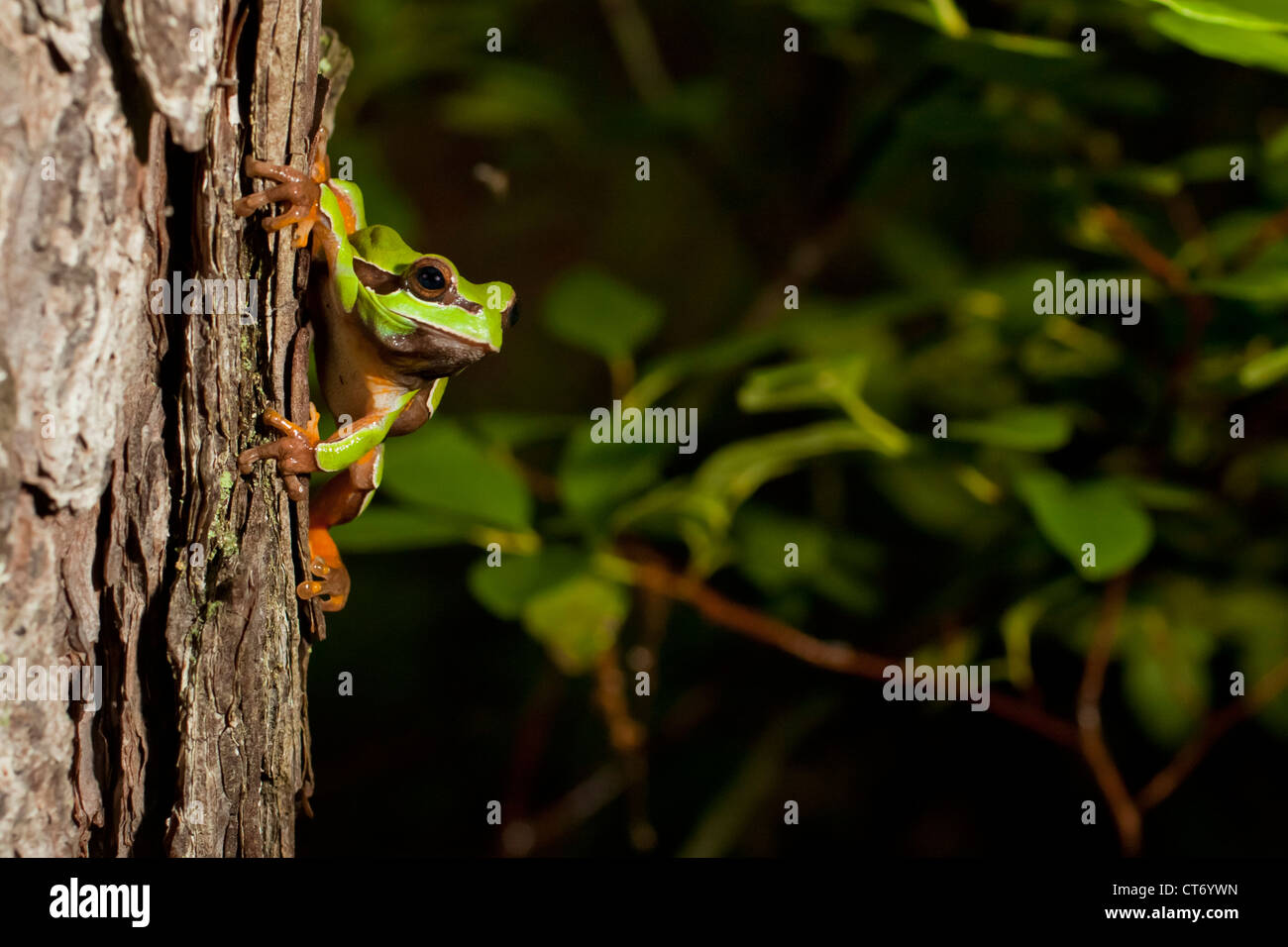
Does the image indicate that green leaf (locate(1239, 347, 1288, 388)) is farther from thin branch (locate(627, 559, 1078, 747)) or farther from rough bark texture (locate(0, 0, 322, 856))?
rough bark texture (locate(0, 0, 322, 856))

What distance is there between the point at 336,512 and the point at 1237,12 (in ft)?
3.06

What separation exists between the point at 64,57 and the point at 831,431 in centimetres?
91

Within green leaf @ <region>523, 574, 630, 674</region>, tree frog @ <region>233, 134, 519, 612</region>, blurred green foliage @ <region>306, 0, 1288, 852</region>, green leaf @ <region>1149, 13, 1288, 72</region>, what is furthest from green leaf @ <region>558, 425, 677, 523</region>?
green leaf @ <region>1149, 13, 1288, 72</region>

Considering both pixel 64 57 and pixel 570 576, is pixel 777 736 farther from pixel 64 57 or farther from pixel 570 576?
pixel 64 57

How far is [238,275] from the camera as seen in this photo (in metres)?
0.79

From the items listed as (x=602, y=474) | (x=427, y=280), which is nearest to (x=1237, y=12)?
(x=427, y=280)

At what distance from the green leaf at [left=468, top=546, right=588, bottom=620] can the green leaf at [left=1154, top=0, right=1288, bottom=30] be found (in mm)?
890

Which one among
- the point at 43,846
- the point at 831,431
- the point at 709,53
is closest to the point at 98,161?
the point at 43,846

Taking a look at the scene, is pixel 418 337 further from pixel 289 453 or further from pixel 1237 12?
pixel 1237 12

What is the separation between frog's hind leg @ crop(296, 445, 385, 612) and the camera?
37.9 inches

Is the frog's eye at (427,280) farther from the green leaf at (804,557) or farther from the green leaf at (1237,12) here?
the green leaf at (804,557)

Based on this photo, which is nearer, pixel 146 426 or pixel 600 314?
pixel 146 426

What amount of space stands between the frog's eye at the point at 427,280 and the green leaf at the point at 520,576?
1.47ft

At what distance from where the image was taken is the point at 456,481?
1.27m
